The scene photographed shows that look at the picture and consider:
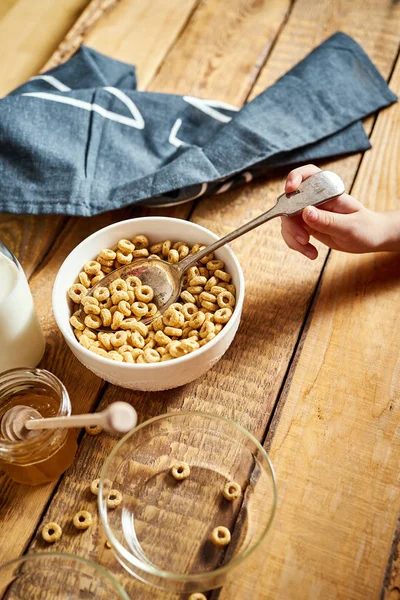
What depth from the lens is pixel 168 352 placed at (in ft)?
2.60

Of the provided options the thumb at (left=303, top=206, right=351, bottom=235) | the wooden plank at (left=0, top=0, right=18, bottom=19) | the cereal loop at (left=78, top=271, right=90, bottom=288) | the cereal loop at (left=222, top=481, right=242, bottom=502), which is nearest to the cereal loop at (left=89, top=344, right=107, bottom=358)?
the cereal loop at (left=78, top=271, right=90, bottom=288)

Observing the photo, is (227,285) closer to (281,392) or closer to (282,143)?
(281,392)

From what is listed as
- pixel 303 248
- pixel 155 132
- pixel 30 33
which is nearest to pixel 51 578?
pixel 303 248

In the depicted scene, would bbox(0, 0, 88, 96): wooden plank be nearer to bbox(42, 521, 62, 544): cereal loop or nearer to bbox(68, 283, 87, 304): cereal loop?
bbox(68, 283, 87, 304): cereal loop

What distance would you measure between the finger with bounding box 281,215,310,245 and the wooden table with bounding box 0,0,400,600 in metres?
0.07

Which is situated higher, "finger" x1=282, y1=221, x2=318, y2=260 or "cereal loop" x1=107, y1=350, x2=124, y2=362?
"cereal loop" x1=107, y1=350, x2=124, y2=362

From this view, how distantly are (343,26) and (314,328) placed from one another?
0.71m

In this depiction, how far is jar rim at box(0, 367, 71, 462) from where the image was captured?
0.70 metres

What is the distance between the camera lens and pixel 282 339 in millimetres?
879

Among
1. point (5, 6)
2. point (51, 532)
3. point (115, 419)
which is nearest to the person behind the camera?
point (115, 419)

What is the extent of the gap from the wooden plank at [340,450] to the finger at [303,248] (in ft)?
0.18

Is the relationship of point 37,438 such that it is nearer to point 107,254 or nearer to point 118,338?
point 118,338

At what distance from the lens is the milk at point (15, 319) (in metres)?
0.78

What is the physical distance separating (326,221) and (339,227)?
0.03m
